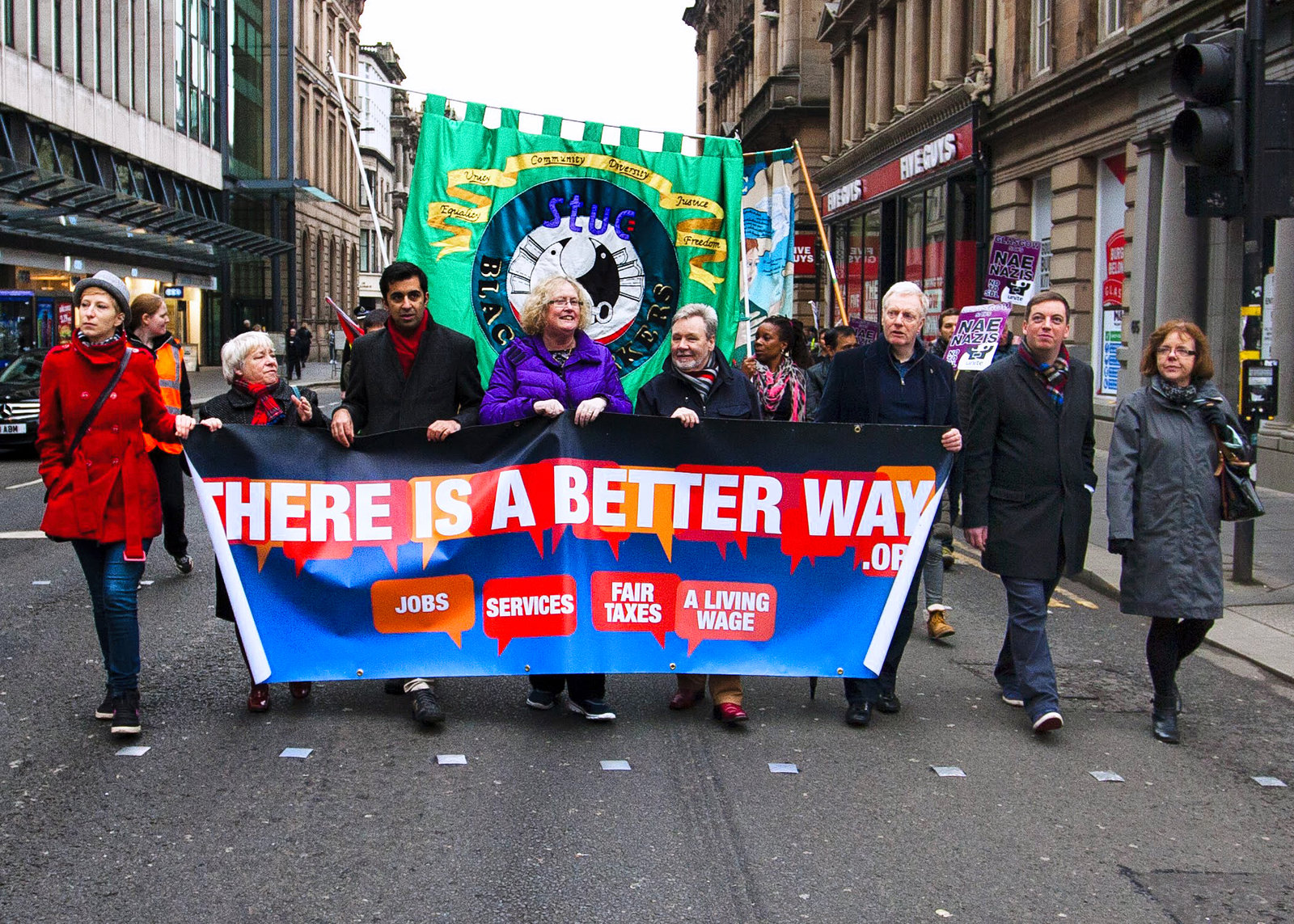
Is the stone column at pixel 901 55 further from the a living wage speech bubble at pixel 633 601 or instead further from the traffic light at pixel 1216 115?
the a living wage speech bubble at pixel 633 601

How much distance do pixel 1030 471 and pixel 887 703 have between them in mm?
1204

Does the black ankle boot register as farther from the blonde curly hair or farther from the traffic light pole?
the traffic light pole

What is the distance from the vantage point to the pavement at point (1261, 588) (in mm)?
7746

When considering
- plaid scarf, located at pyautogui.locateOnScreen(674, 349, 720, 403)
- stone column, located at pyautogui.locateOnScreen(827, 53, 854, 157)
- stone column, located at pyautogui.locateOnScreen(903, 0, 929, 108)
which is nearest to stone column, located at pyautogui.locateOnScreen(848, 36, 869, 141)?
stone column, located at pyautogui.locateOnScreen(827, 53, 854, 157)

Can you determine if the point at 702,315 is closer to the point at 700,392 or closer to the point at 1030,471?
the point at 700,392

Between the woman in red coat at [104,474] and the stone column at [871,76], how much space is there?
2956 cm

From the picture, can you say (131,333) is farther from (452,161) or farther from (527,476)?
(527,476)

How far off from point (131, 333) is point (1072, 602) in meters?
6.39

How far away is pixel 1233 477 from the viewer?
5.90 metres

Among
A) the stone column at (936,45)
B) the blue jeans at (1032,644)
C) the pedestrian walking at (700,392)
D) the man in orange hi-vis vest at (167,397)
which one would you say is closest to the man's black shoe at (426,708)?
the pedestrian walking at (700,392)

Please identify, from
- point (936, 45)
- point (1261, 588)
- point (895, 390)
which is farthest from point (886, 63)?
point (895, 390)

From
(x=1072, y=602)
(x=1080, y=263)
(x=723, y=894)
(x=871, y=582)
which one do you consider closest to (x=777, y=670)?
(x=871, y=582)

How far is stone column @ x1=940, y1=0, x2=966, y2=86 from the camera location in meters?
27.2

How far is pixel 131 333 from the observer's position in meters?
9.06
